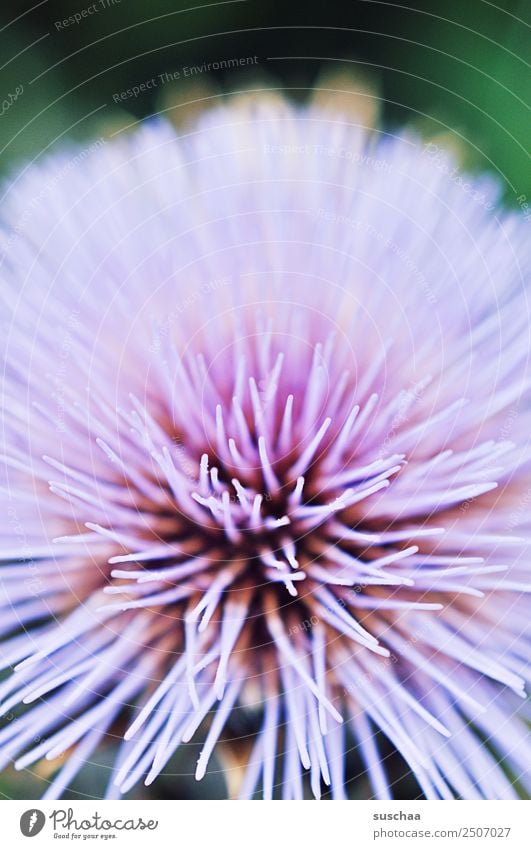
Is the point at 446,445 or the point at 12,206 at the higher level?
the point at 12,206

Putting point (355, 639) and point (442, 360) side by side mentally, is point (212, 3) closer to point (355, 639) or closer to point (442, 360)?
point (442, 360)

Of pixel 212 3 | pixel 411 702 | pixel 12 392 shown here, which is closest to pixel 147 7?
pixel 212 3

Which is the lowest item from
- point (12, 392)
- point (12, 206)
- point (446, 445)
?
point (446, 445)
